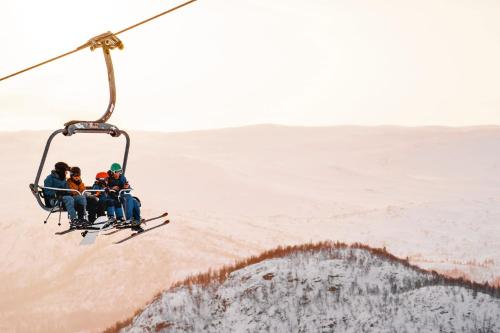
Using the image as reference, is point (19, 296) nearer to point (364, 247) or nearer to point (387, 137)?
point (364, 247)

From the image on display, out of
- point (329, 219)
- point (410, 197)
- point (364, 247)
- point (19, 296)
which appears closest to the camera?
point (364, 247)

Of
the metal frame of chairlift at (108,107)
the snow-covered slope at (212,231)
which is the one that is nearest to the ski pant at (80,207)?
the metal frame of chairlift at (108,107)

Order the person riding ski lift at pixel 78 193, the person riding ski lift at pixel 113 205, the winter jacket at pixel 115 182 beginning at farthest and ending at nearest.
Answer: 1. the winter jacket at pixel 115 182
2. the person riding ski lift at pixel 113 205
3. the person riding ski lift at pixel 78 193

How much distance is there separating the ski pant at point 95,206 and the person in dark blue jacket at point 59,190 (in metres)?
0.30

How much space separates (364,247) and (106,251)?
101ft

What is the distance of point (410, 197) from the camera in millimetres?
76250

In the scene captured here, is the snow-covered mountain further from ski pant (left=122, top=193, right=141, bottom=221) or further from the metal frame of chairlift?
the metal frame of chairlift

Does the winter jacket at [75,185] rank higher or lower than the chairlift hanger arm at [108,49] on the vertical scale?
lower

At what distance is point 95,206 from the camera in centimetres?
1147

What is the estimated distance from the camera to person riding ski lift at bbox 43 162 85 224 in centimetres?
1122

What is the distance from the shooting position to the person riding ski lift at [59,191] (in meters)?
11.2

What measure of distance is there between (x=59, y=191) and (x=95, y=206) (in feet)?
2.47

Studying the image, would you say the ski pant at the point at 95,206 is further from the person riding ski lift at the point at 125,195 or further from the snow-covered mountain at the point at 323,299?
the snow-covered mountain at the point at 323,299

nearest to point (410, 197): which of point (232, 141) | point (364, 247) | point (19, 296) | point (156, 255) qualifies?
point (156, 255)
